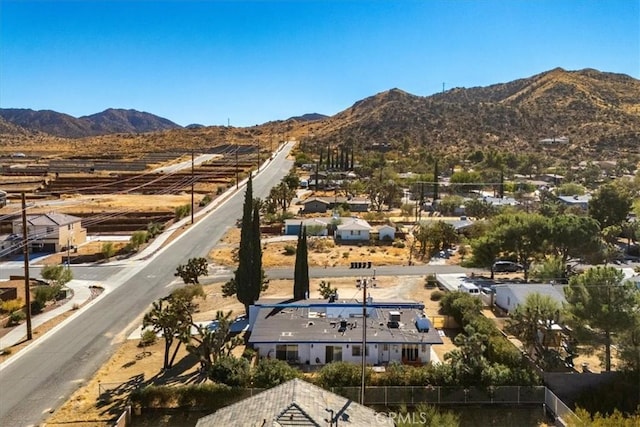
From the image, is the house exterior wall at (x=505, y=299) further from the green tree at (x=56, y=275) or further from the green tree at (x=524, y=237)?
the green tree at (x=56, y=275)

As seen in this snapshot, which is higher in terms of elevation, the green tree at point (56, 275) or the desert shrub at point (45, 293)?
the green tree at point (56, 275)

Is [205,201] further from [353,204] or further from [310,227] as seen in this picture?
[310,227]

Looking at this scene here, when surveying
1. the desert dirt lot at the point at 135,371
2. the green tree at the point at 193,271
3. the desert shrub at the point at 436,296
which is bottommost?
the desert dirt lot at the point at 135,371

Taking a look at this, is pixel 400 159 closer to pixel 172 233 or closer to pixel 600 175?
pixel 600 175

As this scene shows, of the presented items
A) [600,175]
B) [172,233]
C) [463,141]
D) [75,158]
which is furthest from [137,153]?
[600,175]

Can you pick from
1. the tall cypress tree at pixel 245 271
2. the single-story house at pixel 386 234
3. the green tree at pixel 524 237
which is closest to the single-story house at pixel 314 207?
the single-story house at pixel 386 234

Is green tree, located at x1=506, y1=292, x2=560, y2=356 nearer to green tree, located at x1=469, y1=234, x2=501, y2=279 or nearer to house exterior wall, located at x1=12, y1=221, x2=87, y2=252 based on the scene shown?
green tree, located at x1=469, y1=234, x2=501, y2=279
